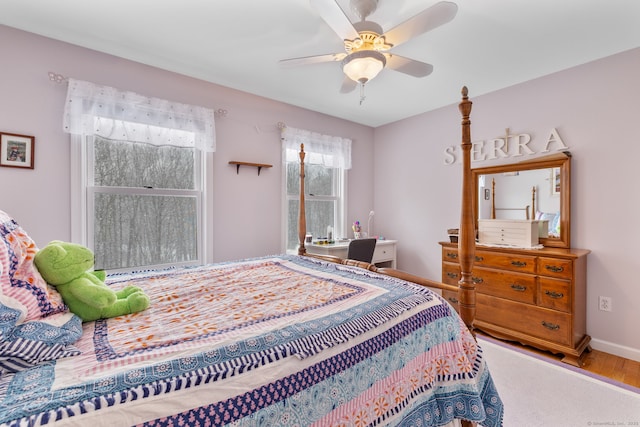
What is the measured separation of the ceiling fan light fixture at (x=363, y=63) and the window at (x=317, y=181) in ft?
5.72

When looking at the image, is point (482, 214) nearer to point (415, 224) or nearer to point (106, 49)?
point (415, 224)

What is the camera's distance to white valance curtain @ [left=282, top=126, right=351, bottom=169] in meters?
3.51

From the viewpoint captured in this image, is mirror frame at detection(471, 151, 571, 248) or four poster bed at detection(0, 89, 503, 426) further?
mirror frame at detection(471, 151, 571, 248)

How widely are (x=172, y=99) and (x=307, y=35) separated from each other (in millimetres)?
1432

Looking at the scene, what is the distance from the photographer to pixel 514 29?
2.05m

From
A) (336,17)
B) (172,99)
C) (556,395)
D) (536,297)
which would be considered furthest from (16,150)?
(536,297)

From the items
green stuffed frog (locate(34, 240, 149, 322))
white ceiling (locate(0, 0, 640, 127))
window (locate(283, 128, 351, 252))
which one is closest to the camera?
green stuffed frog (locate(34, 240, 149, 322))

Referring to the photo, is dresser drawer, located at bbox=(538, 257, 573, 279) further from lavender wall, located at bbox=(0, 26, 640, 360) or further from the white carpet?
the white carpet

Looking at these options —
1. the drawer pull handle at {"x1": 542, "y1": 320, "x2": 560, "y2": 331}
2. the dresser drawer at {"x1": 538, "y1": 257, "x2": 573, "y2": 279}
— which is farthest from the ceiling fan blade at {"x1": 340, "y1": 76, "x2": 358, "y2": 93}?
the drawer pull handle at {"x1": 542, "y1": 320, "x2": 560, "y2": 331}

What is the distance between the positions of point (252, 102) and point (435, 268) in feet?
9.73

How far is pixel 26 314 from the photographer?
33.4 inches

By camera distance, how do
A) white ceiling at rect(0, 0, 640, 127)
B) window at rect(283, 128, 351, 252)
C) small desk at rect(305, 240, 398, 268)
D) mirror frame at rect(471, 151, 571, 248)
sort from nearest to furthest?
1. white ceiling at rect(0, 0, 640, 127)
2. mirror frame at rect(471, 151, 571, 248)
3. small desk at rect(305, 240, 398, 268)
4. window at rect(283, 128, 351, 252)

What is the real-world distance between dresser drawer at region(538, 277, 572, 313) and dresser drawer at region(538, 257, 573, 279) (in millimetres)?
48

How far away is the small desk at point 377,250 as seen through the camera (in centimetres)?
341
